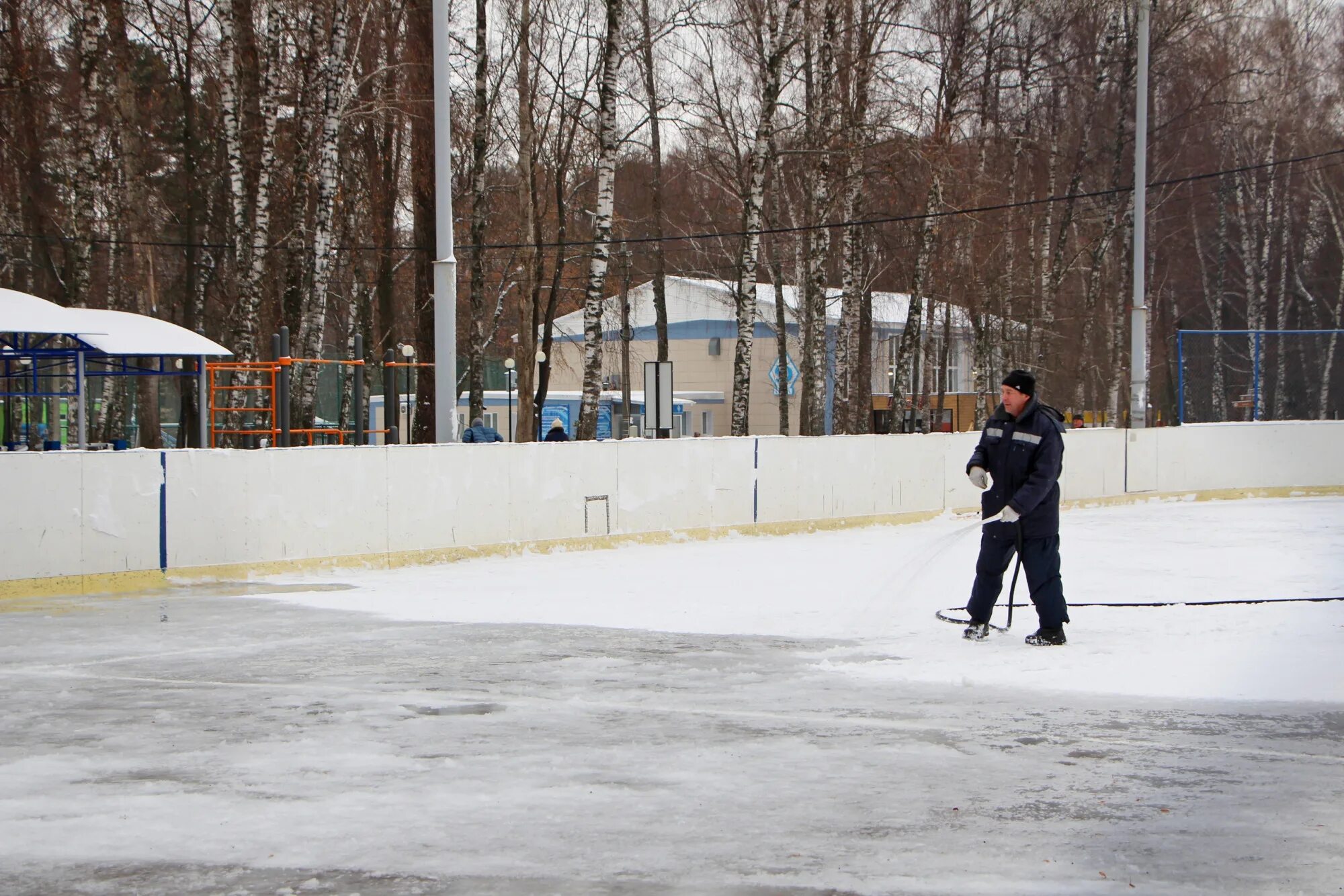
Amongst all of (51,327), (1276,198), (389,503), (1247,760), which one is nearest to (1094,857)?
(1247,760)

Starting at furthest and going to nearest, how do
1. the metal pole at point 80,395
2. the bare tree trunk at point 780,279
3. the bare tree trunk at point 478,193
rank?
the bare tree trunk at point 780,279 < the bare tree trunk at point 478,193 < the metal pole at point 80,395

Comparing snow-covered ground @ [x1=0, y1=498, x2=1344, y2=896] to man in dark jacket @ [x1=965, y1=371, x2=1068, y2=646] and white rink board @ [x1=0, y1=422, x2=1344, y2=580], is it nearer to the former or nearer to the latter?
man in dark jacket @ [x1=965, y1=371, x2=1068, y2=646]

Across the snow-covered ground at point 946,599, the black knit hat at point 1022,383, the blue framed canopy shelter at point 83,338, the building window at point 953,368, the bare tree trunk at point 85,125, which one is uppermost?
the bare tree trunk at point 85,125

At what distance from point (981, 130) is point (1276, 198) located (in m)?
18.7

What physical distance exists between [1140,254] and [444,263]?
14.7 m

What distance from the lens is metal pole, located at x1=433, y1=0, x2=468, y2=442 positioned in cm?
1731

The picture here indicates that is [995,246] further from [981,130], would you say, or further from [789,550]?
[789,550]

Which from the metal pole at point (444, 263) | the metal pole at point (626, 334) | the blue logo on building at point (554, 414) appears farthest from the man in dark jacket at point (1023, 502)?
the blue logo on building at point (554, 414)

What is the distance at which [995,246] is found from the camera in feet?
129

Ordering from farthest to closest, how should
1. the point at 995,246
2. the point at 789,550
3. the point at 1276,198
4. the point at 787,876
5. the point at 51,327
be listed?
the point at 1276,198 → the point at 995,246 → the point at 51,327 → the point at 789,550 → the point at 787,876

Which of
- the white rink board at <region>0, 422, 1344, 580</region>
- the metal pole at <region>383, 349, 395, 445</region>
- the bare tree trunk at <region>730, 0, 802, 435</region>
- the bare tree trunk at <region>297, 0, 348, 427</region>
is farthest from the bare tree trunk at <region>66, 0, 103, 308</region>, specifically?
the bare tree trunk at <region>730, 0, 802, 435</region>

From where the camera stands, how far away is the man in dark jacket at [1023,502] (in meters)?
10.3

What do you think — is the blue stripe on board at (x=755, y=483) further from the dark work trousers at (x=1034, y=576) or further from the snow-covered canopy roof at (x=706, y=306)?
the snow-covered canopy roof at (x=706, y=306)

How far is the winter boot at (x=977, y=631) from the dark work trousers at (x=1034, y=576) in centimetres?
3
